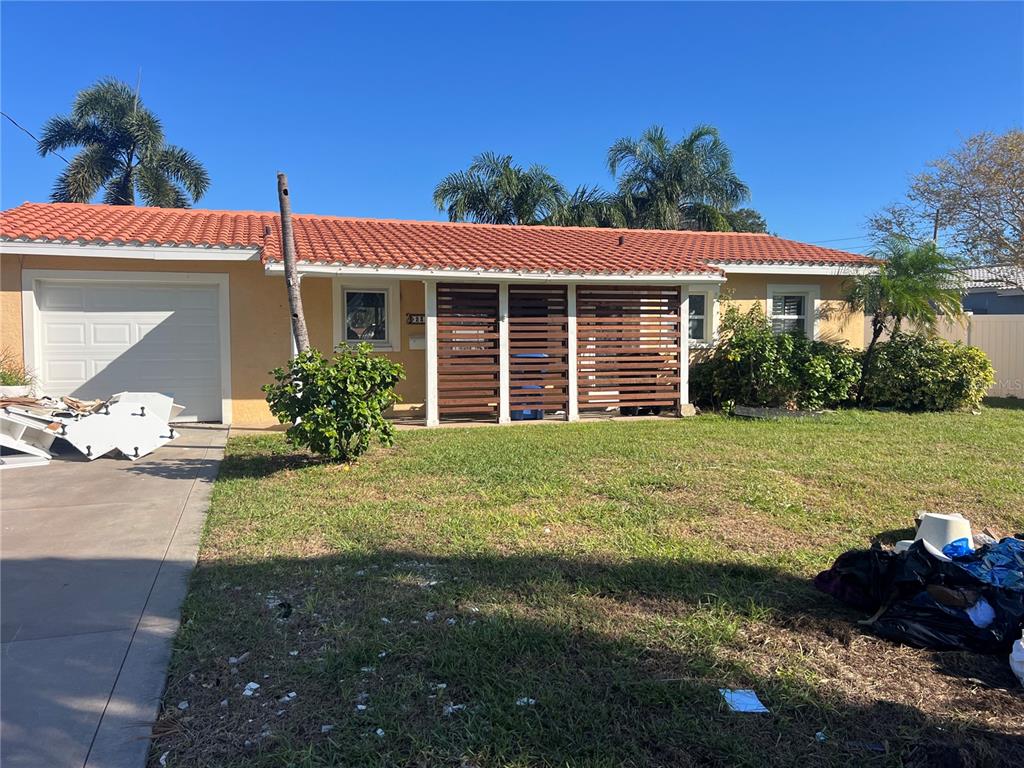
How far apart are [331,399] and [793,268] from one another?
32.1 ft

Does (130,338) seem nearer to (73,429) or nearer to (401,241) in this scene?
(73,429)

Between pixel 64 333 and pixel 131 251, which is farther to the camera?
pixel 64 333

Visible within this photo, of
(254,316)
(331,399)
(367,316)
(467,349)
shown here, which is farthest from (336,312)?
(331,399)

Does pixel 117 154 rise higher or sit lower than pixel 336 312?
higher

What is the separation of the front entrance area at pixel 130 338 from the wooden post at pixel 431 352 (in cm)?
323

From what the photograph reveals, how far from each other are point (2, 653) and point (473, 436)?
644 cm

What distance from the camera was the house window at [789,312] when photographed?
1372 centimetres

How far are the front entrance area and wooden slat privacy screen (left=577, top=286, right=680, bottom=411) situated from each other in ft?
19.3

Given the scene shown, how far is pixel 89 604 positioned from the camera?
385 centimetres

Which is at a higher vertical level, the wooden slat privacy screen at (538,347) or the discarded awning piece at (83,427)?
the wooden slat privacy screen at (538,347)

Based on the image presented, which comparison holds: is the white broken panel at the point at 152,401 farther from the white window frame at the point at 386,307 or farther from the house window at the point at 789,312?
the house window at the point at 789,312

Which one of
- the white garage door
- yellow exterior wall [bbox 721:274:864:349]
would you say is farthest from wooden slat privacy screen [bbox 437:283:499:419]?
yellow exterior wall [bbox 721:274:864:349]

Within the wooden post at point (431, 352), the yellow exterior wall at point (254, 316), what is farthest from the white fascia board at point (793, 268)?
the yellow exterior wall at point (254, 316)

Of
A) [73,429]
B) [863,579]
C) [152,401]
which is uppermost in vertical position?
[152,401]
